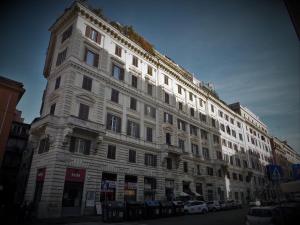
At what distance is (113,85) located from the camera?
2925cm

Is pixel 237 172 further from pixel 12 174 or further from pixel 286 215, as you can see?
pixel 12 174

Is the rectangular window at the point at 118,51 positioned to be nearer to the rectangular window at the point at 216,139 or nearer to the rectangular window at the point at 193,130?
the rectangular window at the point at 193,130

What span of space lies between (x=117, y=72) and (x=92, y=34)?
6.00 meters

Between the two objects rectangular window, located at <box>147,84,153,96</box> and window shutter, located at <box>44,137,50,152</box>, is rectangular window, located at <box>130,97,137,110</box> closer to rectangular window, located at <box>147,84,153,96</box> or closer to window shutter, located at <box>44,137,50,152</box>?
rectangular window, located at <box>147,84,153,96</box>

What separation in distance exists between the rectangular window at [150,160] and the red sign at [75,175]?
1001 cm

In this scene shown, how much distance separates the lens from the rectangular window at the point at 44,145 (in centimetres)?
2338

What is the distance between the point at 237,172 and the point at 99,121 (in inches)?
1599

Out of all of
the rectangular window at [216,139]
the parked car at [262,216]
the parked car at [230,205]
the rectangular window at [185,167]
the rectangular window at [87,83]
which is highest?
the rectangular window at [87,83]

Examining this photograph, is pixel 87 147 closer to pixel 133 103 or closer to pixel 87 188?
pixel 87 188

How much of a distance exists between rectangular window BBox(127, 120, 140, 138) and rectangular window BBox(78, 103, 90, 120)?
20.6 feet

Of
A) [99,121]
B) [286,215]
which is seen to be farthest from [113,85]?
[286,215]

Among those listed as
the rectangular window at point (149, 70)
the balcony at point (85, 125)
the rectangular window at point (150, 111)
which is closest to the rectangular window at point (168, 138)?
the rectangular window at point (150, 111)

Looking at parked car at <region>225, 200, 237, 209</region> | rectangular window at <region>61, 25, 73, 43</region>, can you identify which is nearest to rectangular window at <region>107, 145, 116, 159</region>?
rectangular window at <region>61, 25, 73, 43</region>

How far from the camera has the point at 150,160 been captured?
30.9 m
